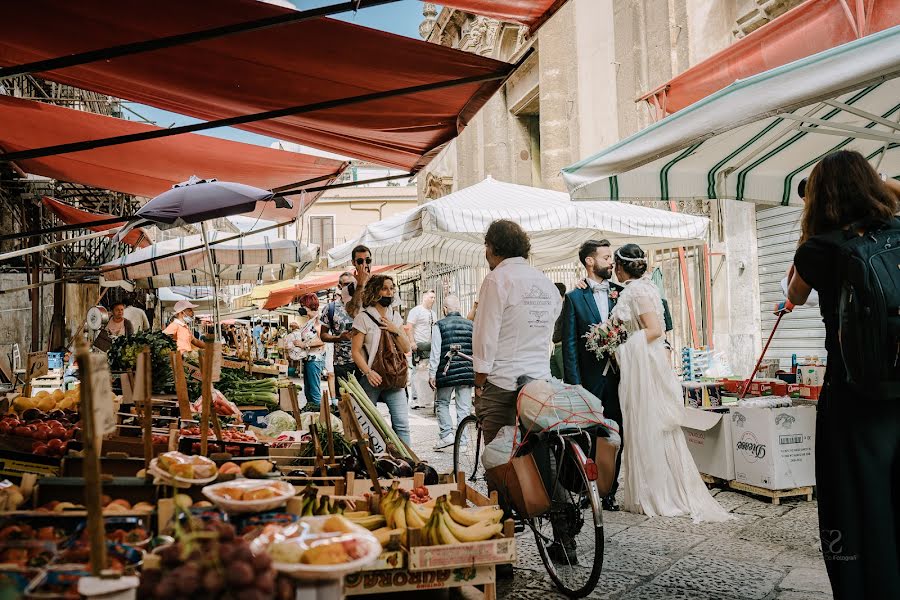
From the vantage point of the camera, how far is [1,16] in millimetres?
4305

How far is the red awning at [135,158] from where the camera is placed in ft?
21.1

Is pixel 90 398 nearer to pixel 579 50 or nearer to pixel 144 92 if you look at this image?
pixel 144 92

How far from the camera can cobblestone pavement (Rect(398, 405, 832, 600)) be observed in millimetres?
3941

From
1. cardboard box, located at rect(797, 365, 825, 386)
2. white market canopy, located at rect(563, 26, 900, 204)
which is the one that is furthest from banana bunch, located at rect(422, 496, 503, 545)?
cardboard box, located at rect(797, 365, 825, 386)

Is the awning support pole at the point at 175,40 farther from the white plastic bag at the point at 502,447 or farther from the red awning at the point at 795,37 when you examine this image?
the red awning at the point at 795,37

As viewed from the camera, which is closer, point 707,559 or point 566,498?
point 566,498

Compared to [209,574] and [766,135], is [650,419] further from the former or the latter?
[209,574]

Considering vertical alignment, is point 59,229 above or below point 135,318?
above

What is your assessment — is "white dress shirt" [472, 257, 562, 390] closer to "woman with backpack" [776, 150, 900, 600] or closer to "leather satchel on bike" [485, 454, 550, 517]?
"leather satchel on bike" [485, 454, 550, 517]

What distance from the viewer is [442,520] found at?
3312 mm

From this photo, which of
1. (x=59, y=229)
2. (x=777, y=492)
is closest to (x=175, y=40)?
(x=59, y=229)

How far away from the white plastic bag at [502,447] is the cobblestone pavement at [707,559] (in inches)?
27.6

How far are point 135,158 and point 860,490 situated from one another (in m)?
7.29

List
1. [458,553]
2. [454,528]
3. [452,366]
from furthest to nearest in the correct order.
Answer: [452,366]
[454,528]
[458,553]
